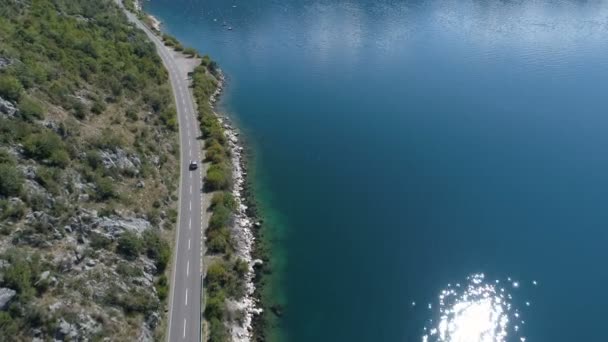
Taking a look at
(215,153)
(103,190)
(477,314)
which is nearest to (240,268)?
(103,190)

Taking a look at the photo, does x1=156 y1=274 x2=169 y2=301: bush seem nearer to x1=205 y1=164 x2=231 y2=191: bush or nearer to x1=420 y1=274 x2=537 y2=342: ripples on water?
x1=205 y1=164 x2=231 y2=191: bush

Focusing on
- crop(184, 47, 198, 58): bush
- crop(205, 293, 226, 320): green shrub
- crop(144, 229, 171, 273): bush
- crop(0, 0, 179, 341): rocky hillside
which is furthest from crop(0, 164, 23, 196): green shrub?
crop(184, 47, 198, 58): bush

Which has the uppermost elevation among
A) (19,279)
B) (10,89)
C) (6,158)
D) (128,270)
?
(10,89)

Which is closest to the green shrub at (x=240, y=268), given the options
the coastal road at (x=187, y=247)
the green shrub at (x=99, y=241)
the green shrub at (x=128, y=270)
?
the coastal road at (x=187, y=247)

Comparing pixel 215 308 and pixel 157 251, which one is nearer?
pixel 215 308

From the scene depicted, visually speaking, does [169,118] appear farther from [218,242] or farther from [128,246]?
[128,246]

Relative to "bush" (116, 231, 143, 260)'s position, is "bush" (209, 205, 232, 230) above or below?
above
